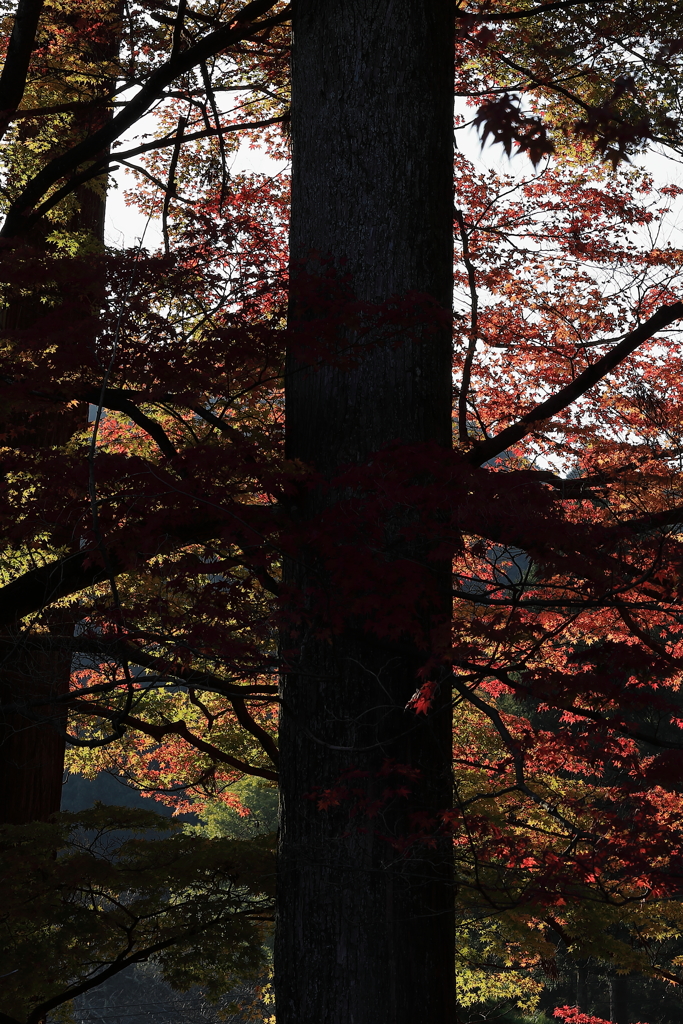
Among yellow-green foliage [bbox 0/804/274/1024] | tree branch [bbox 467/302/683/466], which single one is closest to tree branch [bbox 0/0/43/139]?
tree branch [bbox 467/302/683/466]

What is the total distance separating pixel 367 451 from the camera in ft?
14.4

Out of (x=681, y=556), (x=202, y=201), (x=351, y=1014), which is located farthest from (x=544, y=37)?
(x=351, y=1014)

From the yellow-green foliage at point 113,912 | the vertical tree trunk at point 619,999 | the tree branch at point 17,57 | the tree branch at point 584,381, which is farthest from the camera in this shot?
the vertical tree trunk at point 619,999

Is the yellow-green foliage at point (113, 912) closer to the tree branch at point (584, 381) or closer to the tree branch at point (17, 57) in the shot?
the tree branch at point (584, 381)

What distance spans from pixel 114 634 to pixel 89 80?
667 centimetres

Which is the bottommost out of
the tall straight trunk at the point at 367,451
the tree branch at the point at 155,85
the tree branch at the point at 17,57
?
the tall straight trunk at the point at 367,451

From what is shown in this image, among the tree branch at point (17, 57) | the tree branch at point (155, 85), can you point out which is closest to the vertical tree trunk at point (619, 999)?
the tree branch at point (155, 85)

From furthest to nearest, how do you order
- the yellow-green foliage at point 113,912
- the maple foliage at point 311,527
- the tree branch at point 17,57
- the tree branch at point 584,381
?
the tree branch at point 17,57, the yellow-green foliage at point 113,912, the tree branch at point 584,381, the maple foliage at point 311,527

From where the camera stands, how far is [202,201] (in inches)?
302

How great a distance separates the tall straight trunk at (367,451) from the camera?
4.02 m

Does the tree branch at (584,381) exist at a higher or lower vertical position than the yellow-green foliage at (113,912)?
higher

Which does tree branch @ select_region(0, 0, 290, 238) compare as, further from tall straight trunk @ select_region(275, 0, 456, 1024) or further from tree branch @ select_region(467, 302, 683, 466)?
tree branch @ select_region(467, 302, 683, 466)

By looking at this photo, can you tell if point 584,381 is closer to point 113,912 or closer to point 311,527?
point 311,527

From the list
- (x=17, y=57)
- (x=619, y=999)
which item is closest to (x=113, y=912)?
(x=17, y=57)
